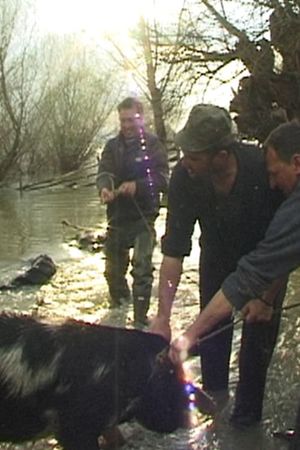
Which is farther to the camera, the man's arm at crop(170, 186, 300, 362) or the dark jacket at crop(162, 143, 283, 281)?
the dark jacket at crop(162, 143, 283, 281)

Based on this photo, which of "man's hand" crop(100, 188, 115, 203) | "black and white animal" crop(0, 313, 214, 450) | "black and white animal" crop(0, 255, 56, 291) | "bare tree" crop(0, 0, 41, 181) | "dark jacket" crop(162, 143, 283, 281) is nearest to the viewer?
"black and white animal" crop(0, 313, 214, 450)

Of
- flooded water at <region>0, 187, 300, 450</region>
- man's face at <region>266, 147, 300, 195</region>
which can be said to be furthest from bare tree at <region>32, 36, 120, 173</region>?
man's face at <region>266, 147, 300, 195</region>

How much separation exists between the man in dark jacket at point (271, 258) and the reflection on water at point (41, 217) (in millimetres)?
9698

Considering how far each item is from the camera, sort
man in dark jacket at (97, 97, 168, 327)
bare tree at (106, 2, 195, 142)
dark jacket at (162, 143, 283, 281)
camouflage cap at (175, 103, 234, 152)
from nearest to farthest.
Result: 1. camouflage cap at (175, 103, 234, 152)
2. dark jacket at (162, 143, 283, 281)
3. man in dark jacket at (97, 97, 168, 327)
4. bare tree at (106, 2, 195, 142)

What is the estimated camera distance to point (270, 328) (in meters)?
5.50

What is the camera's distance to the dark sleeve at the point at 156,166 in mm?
8680

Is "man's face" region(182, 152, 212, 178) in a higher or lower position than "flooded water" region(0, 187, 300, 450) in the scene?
higher

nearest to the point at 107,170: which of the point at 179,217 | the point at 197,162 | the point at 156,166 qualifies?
→ the point at 156,166

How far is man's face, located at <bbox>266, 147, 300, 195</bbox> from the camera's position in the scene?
443 centimetres

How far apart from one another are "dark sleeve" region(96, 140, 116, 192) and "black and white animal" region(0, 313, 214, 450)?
442 cm

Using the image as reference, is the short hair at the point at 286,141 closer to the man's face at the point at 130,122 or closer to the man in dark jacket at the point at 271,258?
the man in dark jacket at the point at 271,258

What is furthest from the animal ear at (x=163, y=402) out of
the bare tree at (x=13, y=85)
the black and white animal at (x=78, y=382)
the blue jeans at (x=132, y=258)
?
the bare tree at (x=13, y=85)

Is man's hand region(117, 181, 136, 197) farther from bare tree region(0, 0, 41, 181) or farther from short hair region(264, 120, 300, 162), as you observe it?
bare tree region(0, 0, 41, 181)

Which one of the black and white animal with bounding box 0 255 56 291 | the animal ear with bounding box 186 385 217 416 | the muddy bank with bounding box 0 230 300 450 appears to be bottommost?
the muddy bank with bounding box 0 230 300 450
